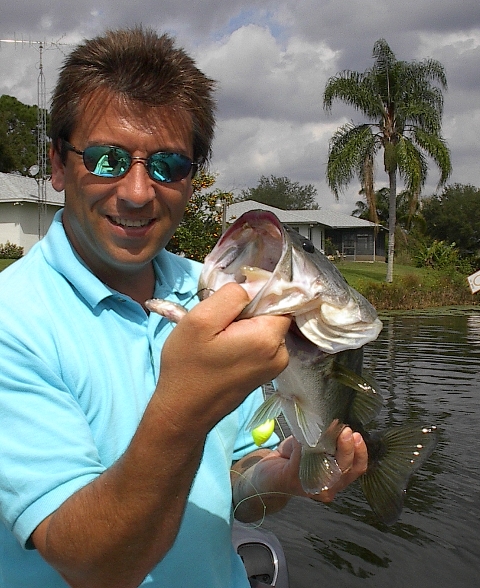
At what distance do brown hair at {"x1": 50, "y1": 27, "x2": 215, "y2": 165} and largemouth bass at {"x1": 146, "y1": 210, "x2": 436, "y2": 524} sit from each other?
728mm

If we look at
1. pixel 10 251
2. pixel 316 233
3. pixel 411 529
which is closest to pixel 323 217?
pixel 316 233

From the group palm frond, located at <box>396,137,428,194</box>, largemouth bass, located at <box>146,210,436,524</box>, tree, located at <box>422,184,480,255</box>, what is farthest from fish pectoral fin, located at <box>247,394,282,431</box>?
tree, located at <box>422,184,480,255</box>

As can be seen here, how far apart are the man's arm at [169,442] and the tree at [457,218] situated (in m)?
56.7

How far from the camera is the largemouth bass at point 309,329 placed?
5.23 feet

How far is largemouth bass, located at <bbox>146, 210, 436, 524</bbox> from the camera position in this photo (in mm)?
1594

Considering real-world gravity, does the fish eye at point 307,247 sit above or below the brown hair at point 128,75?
below

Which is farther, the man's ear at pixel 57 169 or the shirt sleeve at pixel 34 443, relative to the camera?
the man's ear at pixel 57 169

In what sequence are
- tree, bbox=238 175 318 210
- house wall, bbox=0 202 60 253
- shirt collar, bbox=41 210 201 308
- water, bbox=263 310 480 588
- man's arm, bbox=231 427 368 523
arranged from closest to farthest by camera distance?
shirt collar, bbox=41 210 201 308 < man's arm, bbox=231 427 368 523 < water, bbox=263 310 480 588 < house wall, bbox=0 202 60 253 < tree, bbox=238 175 318 210

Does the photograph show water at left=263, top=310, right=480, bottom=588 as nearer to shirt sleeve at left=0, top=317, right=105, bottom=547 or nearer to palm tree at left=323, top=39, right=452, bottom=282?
shirt sleeve at left=0, top=317, right=105, bottom=547

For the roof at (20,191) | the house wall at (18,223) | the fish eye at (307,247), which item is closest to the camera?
the fish eye at (307,247)

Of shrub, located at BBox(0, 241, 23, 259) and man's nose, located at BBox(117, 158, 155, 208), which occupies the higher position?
man's nose, located at BBox(117, 158, 155, 208)

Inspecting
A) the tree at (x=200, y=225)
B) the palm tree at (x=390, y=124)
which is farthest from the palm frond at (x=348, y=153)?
the tree at (x=200, y=225)

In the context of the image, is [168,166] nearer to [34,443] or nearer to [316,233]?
[34,443]

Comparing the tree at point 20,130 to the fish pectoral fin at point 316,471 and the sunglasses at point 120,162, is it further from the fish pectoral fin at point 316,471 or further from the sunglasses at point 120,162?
the fish pectoral fin at point 316,471
